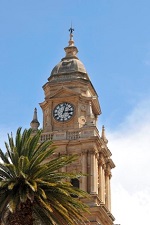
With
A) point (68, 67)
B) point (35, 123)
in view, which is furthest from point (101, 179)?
point (68, 67)

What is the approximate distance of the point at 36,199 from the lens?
3011 cm

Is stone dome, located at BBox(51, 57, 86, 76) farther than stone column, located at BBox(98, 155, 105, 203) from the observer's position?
Yes

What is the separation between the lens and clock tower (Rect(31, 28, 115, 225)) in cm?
5109

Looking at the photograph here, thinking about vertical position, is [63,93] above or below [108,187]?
above

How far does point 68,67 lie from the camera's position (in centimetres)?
5934

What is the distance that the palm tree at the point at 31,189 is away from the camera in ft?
96.0

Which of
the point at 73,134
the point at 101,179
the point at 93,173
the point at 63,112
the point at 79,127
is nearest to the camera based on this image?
the point at 93,173

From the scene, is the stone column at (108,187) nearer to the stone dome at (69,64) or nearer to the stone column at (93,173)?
the stone column at (93,173)

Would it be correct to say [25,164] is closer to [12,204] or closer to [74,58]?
[12,204]

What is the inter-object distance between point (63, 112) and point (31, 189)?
89.7 feet

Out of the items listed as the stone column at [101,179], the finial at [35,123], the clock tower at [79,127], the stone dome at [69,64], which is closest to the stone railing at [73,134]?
the clock tower at [79,127]

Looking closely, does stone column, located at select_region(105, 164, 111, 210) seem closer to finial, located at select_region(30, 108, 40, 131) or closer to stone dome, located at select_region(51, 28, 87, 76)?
finial, located at select_region(30, 108, 40, 131)

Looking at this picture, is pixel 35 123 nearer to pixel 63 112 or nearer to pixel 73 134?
pixel 63 112

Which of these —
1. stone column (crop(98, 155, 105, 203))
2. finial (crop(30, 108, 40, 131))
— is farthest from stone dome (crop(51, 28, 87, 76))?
stone column (crop(98, 155, 105, 203))
